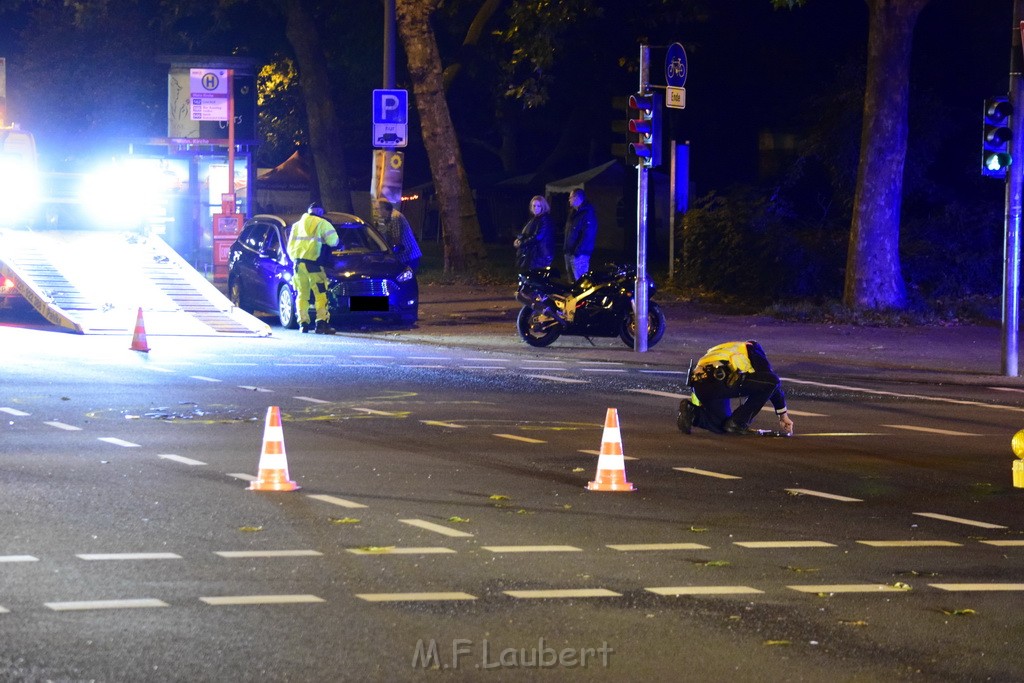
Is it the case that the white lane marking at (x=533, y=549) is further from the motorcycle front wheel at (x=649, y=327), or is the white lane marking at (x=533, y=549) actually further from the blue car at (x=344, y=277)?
the blue car at (x=344, y=277)

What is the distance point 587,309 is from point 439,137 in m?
15.4

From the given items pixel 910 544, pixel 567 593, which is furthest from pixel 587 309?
pixel 567 593

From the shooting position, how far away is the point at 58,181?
30.2 meters

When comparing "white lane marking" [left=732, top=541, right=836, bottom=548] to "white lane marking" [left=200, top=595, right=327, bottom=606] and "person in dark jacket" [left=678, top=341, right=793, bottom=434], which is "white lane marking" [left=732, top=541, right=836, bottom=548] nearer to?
"white lane marking" [left=200, top=595, right=327, bottom=606]

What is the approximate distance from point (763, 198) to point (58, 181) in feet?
41.0

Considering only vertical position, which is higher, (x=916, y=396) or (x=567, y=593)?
(x=916, y=396)

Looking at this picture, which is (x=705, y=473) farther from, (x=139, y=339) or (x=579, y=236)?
(x=579, y=236)

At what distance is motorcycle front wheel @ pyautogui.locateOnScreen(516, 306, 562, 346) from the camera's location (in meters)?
21.7

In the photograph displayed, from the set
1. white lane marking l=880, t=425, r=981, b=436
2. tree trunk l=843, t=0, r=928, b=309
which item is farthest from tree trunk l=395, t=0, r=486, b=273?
white lane marking l=880, t=425, r=981, b=436

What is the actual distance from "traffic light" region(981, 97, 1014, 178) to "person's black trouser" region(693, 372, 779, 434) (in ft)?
22.4

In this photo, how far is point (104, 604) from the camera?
7.23 metres

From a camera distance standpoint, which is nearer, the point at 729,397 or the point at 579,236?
the point at 729,397

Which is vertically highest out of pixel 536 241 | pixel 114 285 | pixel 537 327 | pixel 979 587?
pixel 536 241

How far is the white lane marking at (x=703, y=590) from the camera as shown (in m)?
7.70
